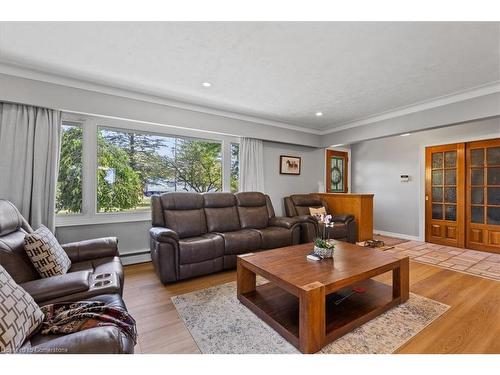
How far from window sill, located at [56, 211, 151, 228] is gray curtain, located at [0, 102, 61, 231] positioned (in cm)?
24

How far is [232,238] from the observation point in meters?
3.08

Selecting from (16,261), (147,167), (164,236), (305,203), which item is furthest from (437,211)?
(16,261)

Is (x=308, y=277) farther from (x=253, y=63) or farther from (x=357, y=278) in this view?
(x=253, y=63)

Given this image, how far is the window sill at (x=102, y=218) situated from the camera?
9.69ft

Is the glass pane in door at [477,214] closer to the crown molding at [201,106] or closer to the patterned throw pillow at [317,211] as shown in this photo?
the crown molding at [201,106]

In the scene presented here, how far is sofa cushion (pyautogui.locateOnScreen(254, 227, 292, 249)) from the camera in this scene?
333 cm

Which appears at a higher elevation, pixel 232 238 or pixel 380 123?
pixel 380 123

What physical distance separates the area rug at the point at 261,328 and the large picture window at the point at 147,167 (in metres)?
1.83

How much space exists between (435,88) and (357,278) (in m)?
2.64

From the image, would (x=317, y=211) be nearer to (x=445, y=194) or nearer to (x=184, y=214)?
(x=445, y=194)

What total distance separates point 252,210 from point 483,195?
4002 mm

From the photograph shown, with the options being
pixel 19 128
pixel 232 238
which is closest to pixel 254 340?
pixel 232 238

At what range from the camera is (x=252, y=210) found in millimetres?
3854
